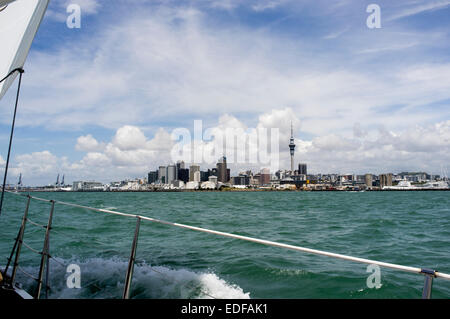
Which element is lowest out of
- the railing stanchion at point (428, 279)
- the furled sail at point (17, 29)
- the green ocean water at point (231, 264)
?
the green ocean water at point (231, 264)

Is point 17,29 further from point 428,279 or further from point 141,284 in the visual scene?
point 428,279

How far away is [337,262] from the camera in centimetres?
808

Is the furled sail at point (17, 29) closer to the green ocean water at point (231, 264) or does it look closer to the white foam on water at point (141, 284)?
the green ocean water at point (231, 264)

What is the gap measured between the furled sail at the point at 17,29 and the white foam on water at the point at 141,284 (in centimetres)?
A: 341

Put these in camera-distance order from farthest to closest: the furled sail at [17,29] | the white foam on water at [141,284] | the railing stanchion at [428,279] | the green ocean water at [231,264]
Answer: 1. the green ocean water at [231,264]
2. the white foam on water at [141,284]
3. the furled sail at [17,29]
4. the railing stanchion at [428,279]

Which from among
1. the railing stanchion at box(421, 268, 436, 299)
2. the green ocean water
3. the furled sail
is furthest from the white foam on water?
the railing stanchion at box(421, 268, 436, 299)

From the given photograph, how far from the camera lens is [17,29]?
427 cm

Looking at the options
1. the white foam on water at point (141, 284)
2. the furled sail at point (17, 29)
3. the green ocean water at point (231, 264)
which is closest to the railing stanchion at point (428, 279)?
the green ocean water at point (231, 264)

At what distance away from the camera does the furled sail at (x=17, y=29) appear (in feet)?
13.3
